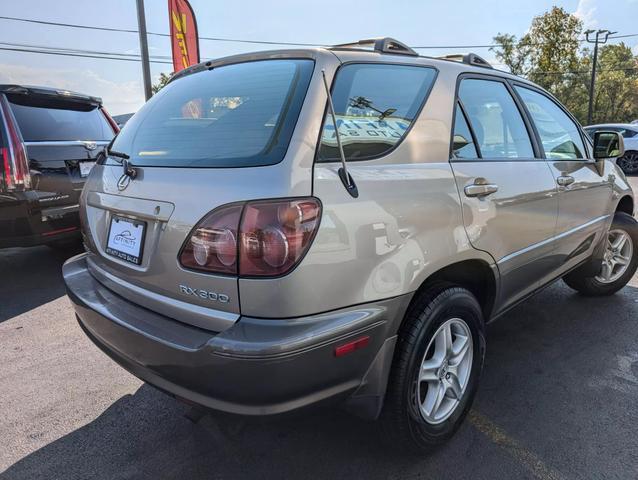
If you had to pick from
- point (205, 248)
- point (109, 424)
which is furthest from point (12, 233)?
point (205, 248)

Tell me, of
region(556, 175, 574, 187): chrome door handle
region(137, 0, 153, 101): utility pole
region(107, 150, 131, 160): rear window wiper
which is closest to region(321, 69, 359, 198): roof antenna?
region(107, 150, 131, 160): rear window wiper

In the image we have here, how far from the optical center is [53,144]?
444cm

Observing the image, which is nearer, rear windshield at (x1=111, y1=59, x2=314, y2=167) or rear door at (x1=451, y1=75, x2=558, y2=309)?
rear windshield at (x1=111, y1=59, x2=314, y2=167)

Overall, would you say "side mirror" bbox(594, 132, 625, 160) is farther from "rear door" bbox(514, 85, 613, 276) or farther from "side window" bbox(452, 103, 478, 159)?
"side window" bbox(452, 103, 478, 159)

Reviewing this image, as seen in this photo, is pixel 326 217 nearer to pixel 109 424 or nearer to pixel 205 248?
pixel 205 248

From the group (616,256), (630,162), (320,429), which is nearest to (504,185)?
(320,429)

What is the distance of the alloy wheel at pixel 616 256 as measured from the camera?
3.93 metres

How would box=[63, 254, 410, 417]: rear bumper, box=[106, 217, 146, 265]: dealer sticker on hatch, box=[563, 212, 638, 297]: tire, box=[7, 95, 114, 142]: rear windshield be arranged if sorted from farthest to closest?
box=[7, 95, 114, 142]: rear windshield, box=[563, 212, 638, 297]: tire, box=[106, 217, 146, 265]: dealer sticker on hatch, box=[63, 254, 410, 417]: rear bumper

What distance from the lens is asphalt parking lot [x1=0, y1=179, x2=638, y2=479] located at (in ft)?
6.64

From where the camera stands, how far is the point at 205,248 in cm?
158

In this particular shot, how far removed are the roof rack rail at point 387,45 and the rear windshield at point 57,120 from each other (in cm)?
359

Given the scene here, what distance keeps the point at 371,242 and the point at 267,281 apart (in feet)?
1.31

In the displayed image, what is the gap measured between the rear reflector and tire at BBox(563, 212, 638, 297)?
2.96 metres

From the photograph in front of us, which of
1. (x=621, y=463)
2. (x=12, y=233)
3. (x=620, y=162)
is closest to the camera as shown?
(x=621, y=463)
